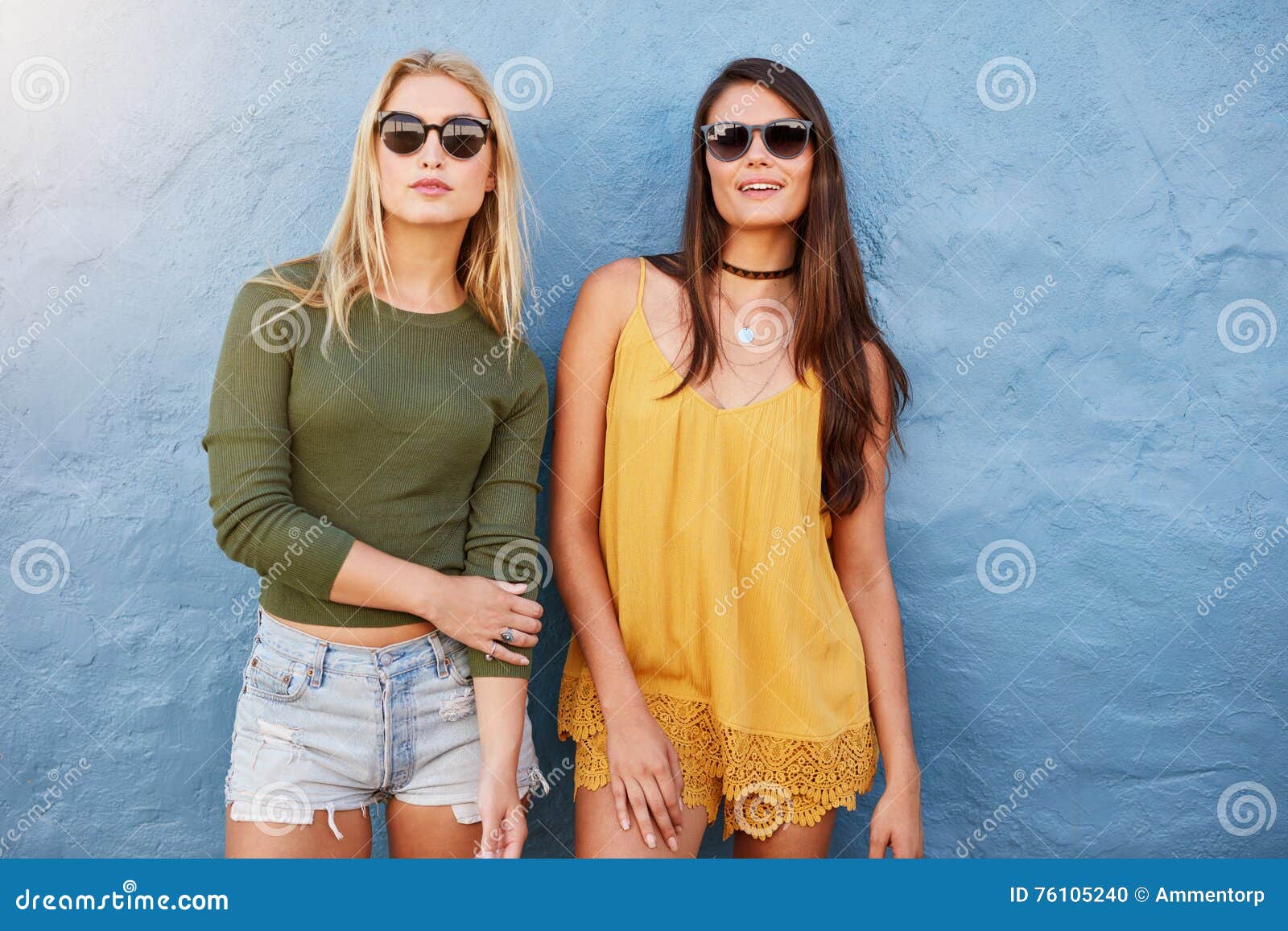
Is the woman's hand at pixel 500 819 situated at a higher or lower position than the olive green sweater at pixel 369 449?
lower

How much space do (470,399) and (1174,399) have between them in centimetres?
192

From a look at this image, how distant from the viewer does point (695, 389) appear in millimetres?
2490

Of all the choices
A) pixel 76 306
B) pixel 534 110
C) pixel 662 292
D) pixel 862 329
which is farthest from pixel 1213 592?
pixel 76 306

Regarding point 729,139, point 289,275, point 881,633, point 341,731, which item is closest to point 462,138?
point 289,275

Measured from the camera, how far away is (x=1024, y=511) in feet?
10.1

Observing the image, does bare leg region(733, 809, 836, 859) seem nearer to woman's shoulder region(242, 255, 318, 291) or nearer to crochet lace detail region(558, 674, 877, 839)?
crochet lace detail region(558, 674, 877, 839)

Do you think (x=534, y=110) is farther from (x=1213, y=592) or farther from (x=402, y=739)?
(x=1213, y=592)

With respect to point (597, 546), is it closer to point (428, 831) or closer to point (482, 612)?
point (482, 612)

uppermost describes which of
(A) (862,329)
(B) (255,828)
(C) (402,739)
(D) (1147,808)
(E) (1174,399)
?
(A) (862,329)

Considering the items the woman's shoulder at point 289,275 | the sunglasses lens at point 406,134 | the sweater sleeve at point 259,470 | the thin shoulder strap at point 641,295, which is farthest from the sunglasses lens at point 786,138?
the sweater sleeve at point 259,470

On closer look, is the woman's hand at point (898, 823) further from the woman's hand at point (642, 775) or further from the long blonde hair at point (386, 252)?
the long blonde hair at point (386, 252)

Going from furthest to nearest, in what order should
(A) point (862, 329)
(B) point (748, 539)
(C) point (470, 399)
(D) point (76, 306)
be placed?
(D) point (76, 306), (A) point (862, 329), (B) point (748, 539), (C) point (470, 399)

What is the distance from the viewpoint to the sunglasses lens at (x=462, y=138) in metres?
2.29

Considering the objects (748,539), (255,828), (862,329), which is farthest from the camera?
(862,329)
